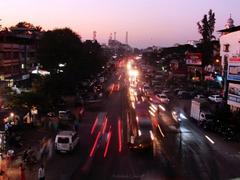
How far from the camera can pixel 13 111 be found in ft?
146

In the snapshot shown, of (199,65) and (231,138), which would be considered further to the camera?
(199,65)

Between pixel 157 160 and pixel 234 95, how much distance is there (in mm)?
21454

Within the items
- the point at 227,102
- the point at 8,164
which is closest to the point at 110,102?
the point at 227,102

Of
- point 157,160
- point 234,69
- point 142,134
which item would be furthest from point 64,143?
point 234,69

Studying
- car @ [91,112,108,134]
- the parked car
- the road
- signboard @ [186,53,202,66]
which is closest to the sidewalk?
the road

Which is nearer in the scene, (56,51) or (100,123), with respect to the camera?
(100,123)

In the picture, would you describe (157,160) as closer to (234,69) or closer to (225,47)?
(234,69)

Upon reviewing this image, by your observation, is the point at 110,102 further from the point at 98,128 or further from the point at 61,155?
the point at 61,155

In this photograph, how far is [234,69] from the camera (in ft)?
178

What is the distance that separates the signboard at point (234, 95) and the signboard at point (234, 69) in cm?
84

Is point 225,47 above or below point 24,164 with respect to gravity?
above

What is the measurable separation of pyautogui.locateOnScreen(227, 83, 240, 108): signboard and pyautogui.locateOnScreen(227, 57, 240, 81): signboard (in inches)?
33.2

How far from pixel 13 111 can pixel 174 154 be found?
1684 centimetres

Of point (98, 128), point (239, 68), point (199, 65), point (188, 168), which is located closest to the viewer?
point (188, 168)
